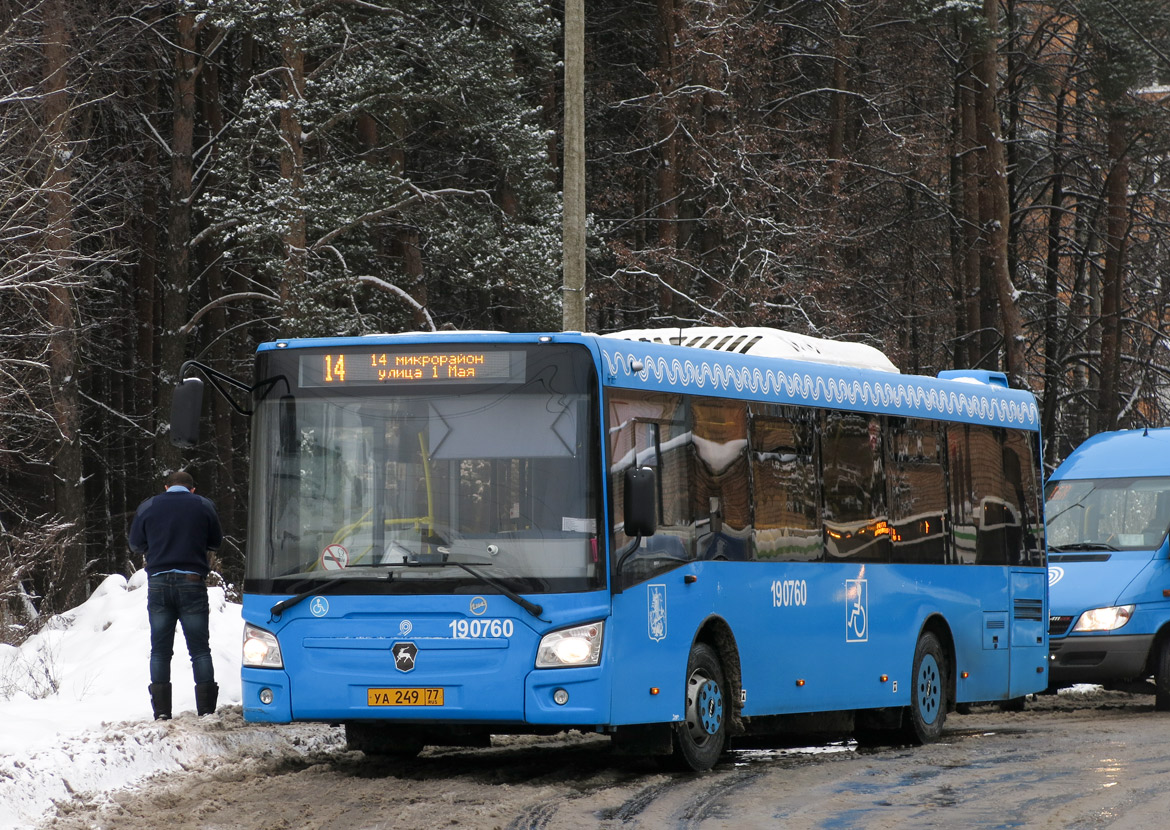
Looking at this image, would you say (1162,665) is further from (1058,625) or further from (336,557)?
(336,557)

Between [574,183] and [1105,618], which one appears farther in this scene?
[574,183]

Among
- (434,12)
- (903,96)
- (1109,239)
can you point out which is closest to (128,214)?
(434,12)

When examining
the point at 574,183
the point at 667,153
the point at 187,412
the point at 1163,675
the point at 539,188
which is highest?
the point at 667,153

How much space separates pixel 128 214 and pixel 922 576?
21052 mm

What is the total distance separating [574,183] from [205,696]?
753 cm

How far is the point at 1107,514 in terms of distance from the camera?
17.5 meters

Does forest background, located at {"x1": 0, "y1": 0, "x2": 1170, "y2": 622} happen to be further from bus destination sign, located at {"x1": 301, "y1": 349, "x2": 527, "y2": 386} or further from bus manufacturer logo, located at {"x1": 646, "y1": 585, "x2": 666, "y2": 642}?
bus manufacturer logo, located at {"x1": 646, "y1": 585, "x2": 666, "y2": 642}

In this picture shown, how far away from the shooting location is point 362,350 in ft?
34.0

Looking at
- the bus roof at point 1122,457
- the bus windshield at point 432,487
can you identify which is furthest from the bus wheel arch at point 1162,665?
the bus windshield at point 432,487

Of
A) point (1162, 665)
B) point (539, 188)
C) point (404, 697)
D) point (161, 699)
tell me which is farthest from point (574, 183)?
point (539, 188)

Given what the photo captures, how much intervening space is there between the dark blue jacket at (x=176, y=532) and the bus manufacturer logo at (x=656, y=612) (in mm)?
3470

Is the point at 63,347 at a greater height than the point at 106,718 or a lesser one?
greater

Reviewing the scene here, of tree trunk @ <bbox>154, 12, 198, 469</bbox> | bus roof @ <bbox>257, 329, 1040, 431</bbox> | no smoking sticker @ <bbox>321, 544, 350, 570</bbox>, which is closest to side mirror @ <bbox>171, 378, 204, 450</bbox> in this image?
bus roof @ <bbox>257, 329, 1040, 431</bbox>

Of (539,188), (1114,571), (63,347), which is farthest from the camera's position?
(539,188)
